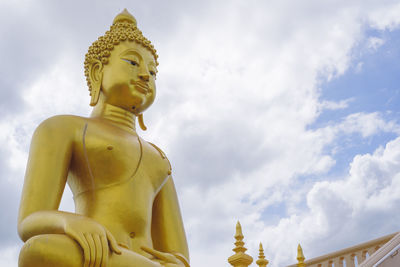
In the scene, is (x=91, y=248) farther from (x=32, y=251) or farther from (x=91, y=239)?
(x=32, y=251)

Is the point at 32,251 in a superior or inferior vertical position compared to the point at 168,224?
inferior

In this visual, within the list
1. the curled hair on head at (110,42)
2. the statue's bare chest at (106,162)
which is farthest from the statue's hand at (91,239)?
the curled hair on head at (110,42)

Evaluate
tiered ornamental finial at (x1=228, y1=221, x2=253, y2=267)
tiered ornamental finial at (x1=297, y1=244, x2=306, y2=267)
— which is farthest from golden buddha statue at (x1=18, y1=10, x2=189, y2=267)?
tiered ornamental finial at (x1=297, y1=244, x2=306, y2=267)

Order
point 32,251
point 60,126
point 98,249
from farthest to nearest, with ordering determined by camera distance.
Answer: point 60,126, point 98,249, point 32,251

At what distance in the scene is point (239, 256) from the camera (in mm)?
6672

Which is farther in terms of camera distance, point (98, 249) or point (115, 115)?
point (115, 115)

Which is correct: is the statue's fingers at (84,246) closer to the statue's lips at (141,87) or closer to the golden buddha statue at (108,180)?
the golden buddha statue at (108,180)

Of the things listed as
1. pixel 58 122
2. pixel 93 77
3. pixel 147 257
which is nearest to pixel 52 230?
pixel 147 257

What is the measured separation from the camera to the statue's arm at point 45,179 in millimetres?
3350

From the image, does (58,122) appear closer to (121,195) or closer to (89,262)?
(121,195)

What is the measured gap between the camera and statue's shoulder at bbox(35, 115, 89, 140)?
392 centimetres

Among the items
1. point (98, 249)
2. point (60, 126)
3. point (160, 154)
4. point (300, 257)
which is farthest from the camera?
point (300, 257)

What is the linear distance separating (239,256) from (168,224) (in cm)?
253

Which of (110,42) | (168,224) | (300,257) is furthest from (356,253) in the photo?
(110,42)
